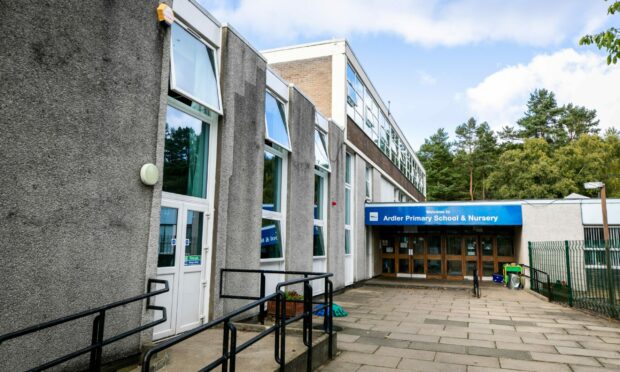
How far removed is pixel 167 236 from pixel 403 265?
1562 cm

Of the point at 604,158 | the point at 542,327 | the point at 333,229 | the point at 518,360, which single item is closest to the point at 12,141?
the point at 518,360

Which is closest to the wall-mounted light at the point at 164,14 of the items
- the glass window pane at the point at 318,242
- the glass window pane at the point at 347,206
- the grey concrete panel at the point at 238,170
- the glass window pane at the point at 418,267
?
the grey concrete panel at the point at 238,170

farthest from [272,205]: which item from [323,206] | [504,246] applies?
[504,246]

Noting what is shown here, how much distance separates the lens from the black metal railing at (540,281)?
12280mm

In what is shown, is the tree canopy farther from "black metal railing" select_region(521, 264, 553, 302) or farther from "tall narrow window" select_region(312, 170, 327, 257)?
"tall narrow window" select_region(312, 170, 327, 257)

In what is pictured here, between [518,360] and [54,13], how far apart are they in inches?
277

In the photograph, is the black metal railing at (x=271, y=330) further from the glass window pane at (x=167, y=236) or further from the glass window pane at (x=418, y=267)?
the glass window pane at (x=418, y=267)

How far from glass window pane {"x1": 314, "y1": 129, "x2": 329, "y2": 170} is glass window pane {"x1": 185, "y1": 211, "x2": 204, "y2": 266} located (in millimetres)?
5526

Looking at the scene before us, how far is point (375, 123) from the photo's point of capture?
65.2ft

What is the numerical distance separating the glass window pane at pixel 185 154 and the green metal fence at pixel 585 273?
29.6ft

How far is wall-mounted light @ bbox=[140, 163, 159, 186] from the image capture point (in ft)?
16.6

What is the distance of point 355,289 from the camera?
14844 millimetres

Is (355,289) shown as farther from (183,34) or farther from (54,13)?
(54,13)

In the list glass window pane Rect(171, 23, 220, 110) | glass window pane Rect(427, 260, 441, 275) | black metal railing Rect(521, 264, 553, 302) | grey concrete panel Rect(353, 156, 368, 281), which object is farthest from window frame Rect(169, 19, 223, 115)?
glass window pane Rect(427, 260, 441, 275)
